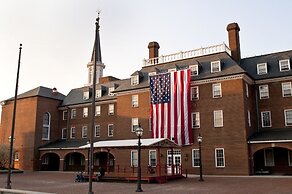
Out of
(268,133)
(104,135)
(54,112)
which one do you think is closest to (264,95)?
(268,133)

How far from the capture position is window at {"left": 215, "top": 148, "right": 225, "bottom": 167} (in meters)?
29.1

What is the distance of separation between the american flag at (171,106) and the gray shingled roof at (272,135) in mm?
5957

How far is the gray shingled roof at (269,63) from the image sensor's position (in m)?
31.4

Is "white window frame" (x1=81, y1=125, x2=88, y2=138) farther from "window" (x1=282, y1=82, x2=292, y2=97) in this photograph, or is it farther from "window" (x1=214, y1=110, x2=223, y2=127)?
"window" (x1=282, y1=82, x2=292, y2=97)

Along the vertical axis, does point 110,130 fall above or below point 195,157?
above

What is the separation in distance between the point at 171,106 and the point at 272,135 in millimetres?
9745

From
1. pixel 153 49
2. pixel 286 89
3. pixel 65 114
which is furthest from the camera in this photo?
pixel 65 114

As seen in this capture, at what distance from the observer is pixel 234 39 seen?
34.6 m

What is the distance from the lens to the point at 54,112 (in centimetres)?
4506

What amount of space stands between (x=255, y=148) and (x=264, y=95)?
6473 millimetres

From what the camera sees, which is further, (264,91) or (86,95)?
(86,95)

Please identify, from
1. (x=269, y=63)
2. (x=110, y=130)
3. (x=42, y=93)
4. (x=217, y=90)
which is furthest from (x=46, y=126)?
(x=269, y=63)

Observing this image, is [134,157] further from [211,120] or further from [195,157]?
[211,120]

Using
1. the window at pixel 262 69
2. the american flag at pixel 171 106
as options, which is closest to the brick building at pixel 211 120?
the window at pixel 262 69
